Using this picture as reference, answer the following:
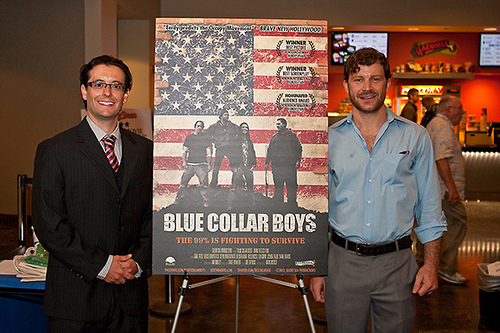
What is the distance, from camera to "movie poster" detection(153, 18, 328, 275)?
2.03 meters

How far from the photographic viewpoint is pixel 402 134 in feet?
7.45

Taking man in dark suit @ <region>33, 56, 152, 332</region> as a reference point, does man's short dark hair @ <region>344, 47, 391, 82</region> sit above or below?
above

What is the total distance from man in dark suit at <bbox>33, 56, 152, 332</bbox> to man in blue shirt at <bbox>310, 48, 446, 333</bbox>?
36.4 inches

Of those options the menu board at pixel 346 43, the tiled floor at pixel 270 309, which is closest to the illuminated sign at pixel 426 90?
the menu board at pixel 346 43

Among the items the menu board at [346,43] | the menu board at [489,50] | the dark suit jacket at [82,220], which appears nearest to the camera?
the dark suit jacket at [82,220]

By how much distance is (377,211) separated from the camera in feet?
7.20

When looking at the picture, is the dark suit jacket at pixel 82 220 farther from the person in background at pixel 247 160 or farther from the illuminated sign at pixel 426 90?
the illuminated sign at pixel 426 90

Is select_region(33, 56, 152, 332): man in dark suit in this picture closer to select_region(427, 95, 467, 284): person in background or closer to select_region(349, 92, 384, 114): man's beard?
select_region(349, 92, 384, 114): man's beard

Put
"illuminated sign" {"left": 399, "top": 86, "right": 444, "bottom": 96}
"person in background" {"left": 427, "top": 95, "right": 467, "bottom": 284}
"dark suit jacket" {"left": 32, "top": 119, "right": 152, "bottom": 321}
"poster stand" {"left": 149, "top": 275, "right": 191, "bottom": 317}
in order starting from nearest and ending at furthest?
"dark suit jacket" {"left": 32, "top": 119, "right": 152, "bottom": 321}
"poster stand" {"left": 149, "top": 275, "right": 191, "bottom": 317}
"person in background" {"left": 427, "top": 95, "right": 467, "bottom": 284}
"illuminated sign" {"left": 399, "top": 86, "right": 444, "bottom": 96}

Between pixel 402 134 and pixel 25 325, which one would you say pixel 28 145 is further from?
pixel 402 134

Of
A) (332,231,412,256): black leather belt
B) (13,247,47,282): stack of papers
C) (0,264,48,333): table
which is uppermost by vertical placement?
(332,231,412,256): black leather belt

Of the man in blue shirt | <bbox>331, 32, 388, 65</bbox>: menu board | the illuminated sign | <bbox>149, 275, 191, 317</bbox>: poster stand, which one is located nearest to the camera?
the man in blue shirt

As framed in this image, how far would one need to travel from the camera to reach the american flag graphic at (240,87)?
204cm

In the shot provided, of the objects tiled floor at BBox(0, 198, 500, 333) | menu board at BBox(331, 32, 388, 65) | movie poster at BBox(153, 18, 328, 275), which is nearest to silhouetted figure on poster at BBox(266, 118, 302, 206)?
movie poster at BBox(153, 18, 328, 275)
